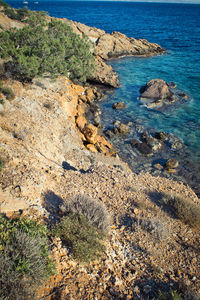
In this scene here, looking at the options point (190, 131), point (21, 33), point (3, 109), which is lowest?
point (190, 131)

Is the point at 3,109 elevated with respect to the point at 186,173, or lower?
elevated

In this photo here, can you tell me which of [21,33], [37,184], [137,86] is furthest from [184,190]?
[137,86]

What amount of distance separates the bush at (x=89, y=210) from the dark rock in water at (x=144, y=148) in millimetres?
8422

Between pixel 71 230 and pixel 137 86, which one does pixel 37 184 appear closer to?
pixel 71 230

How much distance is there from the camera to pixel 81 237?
4668mm

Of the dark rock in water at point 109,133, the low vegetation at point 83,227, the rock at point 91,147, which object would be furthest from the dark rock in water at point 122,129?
the low vegetation at point 83,227

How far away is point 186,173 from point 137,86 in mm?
15370

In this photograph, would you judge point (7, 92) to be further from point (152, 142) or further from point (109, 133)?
point (152, 142)

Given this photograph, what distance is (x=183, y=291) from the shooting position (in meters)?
4.34

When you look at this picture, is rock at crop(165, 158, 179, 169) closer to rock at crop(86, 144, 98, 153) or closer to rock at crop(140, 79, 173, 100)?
rock at crop(86, 144, 98, 153)

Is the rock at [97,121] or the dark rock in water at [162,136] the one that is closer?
the dark rock in water at [162,136]

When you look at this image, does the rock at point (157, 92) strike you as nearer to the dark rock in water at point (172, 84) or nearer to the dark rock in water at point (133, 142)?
the dark rock in water at point (172, 84)

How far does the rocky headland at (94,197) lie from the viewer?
4238 mm

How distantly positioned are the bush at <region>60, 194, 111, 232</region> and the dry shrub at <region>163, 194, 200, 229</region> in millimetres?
2873
